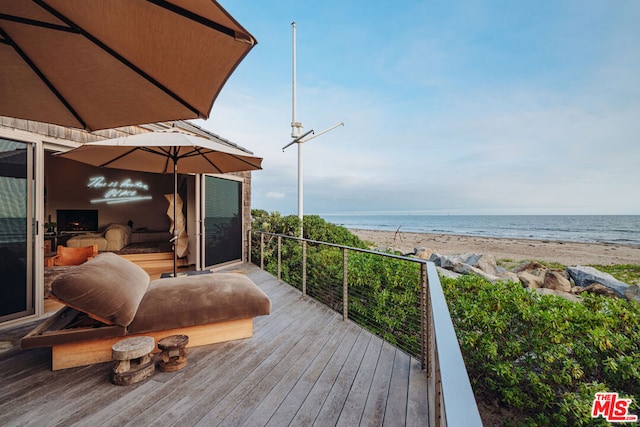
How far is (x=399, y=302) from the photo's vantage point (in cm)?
327

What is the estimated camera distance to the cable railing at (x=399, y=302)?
51 cm

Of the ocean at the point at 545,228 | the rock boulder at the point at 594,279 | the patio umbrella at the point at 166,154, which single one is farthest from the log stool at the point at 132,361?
the ocean at the point at 545,228

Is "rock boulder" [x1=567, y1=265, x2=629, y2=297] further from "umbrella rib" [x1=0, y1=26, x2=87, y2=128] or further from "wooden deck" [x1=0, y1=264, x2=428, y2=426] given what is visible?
"umbrella rib" [x1=0, y1=26, x2=87, y2=128]

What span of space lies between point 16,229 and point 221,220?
301cm

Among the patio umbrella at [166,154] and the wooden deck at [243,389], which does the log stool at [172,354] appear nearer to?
the wooden deck at [243,389]

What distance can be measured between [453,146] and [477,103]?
17.0 ft

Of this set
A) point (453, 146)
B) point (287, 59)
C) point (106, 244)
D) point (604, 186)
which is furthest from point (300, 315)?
point (604, 186)

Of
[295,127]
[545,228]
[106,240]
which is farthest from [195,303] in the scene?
[545,228]

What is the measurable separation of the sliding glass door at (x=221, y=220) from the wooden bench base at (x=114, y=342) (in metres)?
2.94

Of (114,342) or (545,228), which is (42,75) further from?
(545,228)

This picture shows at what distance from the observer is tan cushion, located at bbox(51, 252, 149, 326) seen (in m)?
1.89

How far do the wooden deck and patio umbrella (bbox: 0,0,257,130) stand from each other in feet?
6.15

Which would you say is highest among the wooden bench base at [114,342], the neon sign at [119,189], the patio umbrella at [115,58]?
the patio umbrella at [115,58]

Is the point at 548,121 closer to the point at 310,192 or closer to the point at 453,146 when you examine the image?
the point at 453,146
